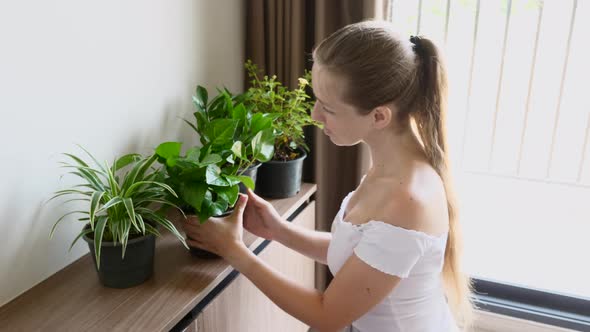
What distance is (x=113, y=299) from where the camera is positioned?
1092 mm

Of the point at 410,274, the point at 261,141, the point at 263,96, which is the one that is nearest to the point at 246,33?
the point at 263,96

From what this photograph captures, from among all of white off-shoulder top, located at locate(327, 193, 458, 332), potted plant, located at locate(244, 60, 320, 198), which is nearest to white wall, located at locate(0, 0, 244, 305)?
potted plant, located at locate(244, 60, 320, 198)

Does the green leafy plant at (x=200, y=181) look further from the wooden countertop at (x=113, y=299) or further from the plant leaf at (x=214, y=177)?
the wooden countertop at (x=113, y=299)

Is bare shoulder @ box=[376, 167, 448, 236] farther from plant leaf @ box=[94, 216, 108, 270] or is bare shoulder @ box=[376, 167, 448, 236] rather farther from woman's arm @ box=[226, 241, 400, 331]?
plant leaf @ box=[94, 216, 108, 270]

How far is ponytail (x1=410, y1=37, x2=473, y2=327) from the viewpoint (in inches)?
45.3

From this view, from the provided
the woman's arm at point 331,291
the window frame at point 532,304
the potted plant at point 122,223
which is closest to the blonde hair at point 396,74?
the woman's arm at point 331,291

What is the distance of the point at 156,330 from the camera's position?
991mm

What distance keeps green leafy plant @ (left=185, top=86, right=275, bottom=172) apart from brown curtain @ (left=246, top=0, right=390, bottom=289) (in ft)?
1.18

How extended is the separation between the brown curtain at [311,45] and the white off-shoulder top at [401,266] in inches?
25.3

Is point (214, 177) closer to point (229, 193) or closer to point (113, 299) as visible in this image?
point (229, 193)

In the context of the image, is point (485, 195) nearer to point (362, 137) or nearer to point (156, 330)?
point (362, 137)

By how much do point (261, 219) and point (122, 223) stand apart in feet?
1.41

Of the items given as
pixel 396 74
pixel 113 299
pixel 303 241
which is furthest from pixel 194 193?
pixel 396 74

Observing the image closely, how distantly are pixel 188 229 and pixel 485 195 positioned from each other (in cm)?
150
